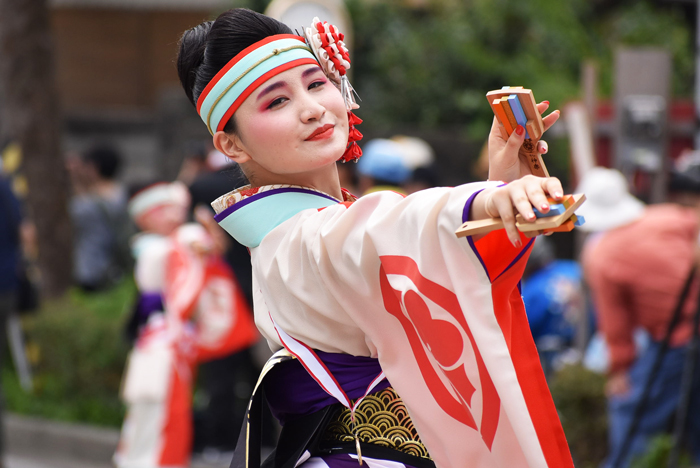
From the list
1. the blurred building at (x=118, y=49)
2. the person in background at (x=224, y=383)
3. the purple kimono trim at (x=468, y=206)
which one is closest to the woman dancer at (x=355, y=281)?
the purple kimono trim at (x=468, y=206)

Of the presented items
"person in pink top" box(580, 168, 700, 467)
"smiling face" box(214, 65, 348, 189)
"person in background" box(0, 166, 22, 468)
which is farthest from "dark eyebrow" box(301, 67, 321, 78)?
"person in background" box(0, 166, 22, 468)

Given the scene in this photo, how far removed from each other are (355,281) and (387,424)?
408mm

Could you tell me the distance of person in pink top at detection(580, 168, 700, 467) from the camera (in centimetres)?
454

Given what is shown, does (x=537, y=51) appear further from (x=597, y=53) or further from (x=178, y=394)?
(x=178, y=394)

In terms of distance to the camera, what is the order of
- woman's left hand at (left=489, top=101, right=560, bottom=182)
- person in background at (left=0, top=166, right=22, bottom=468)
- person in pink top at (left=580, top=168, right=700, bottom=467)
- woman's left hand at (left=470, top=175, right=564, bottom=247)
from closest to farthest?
woman's left hand at (left=470, top=175, right=564, bottom=247)
woman's left hand at (left=489, top=101, right=560, bottom=182)
person in pink top at (left=580, top=168, right=700, bottom=467)
person in background at (left=0, top=166, right=22, bottom=468)

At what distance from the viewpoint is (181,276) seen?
5.27m

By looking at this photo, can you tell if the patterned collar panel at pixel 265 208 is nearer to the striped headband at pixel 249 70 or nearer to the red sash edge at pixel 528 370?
the striped headband at pixel 249 70

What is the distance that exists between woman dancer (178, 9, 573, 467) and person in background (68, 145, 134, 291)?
7032mm

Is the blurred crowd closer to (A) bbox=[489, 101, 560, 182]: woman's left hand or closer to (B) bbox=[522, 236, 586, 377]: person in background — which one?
(B) bbox=[522, 236, 586, 377]: person in background

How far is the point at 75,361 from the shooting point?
6.89 meters

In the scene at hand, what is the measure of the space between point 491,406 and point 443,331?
0.16 metres

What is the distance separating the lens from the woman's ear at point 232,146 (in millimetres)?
2012

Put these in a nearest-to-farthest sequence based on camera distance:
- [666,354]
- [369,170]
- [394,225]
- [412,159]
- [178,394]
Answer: [394,225], [666,354], [178,394], [369,170], [412,159]

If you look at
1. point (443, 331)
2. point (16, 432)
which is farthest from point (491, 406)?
point (16, 432)
